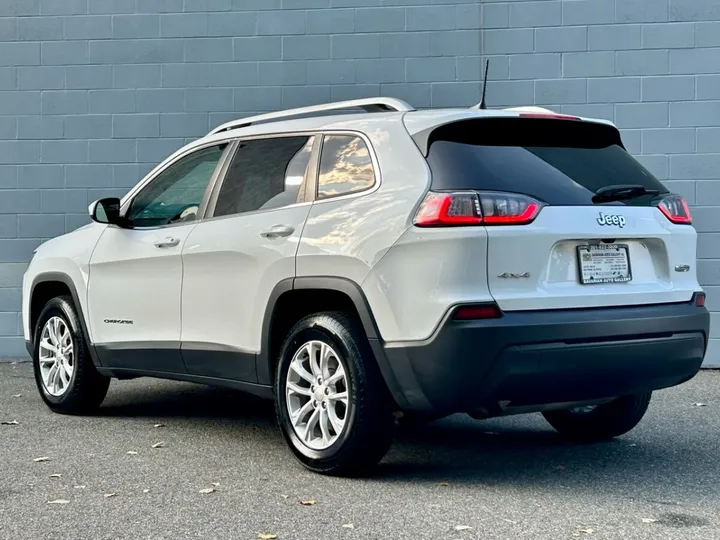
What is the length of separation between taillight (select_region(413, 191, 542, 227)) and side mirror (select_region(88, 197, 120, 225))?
8.69ft

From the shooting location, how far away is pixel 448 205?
15.9ft

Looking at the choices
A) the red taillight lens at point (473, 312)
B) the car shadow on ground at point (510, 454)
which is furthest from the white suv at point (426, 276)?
the car shadow on ground at point (510, 454)

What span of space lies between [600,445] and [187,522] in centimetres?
273

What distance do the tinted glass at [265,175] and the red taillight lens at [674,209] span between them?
5.95 feet

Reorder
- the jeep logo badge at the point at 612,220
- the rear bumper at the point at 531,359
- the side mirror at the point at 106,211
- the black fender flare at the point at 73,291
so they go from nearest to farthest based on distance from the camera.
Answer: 1. the rear bumper at the point at 531,359
2. the jeep logo badge at the point at 612,220
3. the side mirror at the point at 106,211
4. the black fender flare at the point at 73,291

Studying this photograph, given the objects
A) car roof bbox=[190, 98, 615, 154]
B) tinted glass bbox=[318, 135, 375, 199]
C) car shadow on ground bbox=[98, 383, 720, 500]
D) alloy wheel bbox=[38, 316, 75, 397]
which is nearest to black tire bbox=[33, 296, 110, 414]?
alloy wheel bbox=[38, 316, 75, 397]

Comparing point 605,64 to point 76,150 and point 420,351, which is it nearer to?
point 76,150

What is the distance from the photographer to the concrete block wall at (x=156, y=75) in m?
9.87

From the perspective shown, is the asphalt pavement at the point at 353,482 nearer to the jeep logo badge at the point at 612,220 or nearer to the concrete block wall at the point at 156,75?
the jeep logo badge at the point at 612,220

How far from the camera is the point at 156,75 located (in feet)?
33.6

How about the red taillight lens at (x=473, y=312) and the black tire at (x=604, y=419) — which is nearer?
the red taillight lens at (x=473, y=312)

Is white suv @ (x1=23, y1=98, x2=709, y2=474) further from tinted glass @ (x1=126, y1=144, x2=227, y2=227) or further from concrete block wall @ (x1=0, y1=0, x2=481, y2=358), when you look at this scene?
concrete block wall @ (x1=0, y1=0, x2=481, y2=358)

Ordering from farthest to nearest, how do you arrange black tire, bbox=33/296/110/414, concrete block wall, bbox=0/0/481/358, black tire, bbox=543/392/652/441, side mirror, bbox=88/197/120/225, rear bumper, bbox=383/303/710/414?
concrete block wall, bbox=0/0/481/358 < black tire, bbox=33/296/110/414 < side mirror, bbox=88/197/120/225 < black tire, bbox=543/392/652/441 < rear bumper, bbox=383/303/710/414

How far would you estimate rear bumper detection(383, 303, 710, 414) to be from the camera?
477cm
